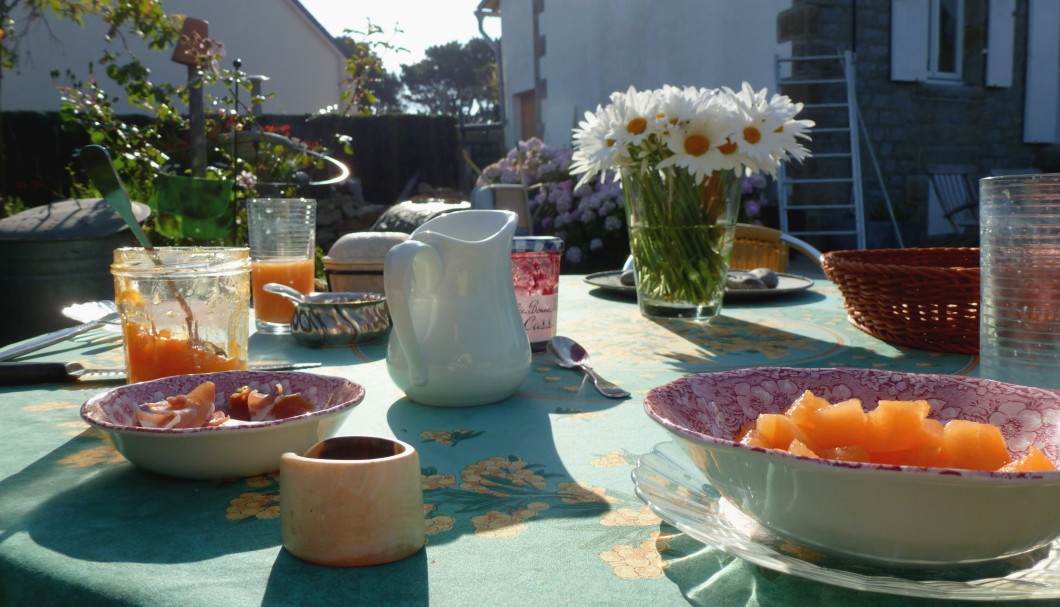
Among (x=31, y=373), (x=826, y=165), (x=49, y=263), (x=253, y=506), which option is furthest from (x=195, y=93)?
(x=826, y=165)

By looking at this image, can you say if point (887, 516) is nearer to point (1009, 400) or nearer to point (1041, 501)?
point (1041, 501)

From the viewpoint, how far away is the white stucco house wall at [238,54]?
1181cm

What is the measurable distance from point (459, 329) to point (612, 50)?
9.93 m

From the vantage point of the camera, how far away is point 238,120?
410 cm

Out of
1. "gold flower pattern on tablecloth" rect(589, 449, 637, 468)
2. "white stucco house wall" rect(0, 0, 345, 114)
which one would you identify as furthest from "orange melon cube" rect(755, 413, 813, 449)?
"white stucco house wall" rect(0, 0, 345, 114)

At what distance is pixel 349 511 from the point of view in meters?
0.58

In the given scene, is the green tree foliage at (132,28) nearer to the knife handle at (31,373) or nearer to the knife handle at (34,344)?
the knife handle at (34,344)

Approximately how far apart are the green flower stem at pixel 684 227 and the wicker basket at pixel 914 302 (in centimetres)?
24

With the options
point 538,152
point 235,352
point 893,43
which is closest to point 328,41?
point 538,152

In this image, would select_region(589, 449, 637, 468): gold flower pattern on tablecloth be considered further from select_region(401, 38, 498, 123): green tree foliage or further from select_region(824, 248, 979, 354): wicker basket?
select_region(401, 38, 498, 123): green tree foliage

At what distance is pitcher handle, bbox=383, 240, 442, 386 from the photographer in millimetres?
987

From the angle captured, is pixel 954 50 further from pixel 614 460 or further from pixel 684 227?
pixel 614 460

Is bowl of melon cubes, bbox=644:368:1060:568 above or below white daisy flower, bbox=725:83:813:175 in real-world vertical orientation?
below

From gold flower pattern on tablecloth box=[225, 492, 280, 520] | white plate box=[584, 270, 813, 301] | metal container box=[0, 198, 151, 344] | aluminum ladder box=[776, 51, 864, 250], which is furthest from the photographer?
aluminum ladder box=[776, 51, 864, 250]
